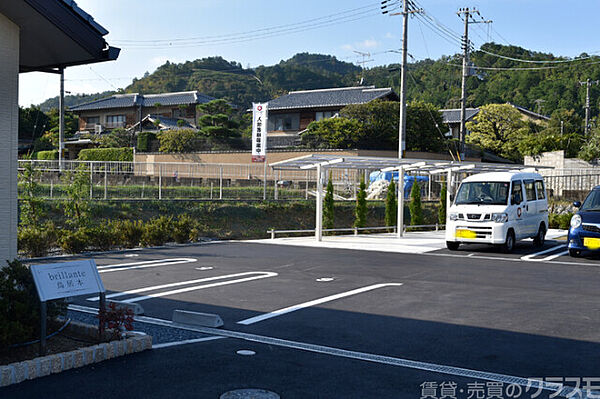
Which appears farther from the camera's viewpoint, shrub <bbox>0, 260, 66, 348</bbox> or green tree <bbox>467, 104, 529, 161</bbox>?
green tree <bbox>467, 104, 529, 161</bbox>

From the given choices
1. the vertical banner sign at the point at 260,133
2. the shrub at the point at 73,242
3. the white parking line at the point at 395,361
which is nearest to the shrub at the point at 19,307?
the white parking line at the point at 395,361

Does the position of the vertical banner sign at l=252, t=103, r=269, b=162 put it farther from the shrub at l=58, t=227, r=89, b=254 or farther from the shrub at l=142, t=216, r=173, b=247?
the shrub at l=58, t=227, r=89, b=254

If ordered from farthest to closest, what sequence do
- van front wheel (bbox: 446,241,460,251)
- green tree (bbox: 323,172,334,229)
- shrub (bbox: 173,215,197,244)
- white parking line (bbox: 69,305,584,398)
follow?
green tree (bbox: 323,172,334,229)
shrub (bbox: 173,215,197,244)
van front wheel (bbox: 446,241,460,251)
white parking line (bbox: 69,305,584,398)

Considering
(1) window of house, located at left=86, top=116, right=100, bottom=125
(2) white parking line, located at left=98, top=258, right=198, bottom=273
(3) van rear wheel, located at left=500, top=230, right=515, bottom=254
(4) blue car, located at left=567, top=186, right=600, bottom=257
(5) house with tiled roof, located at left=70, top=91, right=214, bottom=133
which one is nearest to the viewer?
(2) white parking line, located at left=98, top=258, right=198, bottom=273

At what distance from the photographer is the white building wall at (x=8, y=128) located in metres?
7.08

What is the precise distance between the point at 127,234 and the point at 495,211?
1035cm

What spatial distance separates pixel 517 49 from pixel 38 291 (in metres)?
65.1

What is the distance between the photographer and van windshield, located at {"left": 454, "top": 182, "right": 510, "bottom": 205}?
16.0 meters

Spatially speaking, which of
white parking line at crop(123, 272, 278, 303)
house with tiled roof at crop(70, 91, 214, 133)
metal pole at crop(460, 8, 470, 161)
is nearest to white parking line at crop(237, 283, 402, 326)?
white parking line at crop(123, 272, 278, 303)

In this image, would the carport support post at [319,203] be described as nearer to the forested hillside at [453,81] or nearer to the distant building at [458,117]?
the forested hillside at [453,81]

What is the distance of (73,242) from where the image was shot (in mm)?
14938

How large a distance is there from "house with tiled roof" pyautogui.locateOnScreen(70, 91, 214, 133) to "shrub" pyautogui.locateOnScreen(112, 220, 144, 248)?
41.0 meters

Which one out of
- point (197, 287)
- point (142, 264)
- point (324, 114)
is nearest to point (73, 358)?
point (197, 287)

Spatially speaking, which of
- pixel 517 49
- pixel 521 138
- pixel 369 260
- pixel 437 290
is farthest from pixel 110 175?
pixel 517 49
